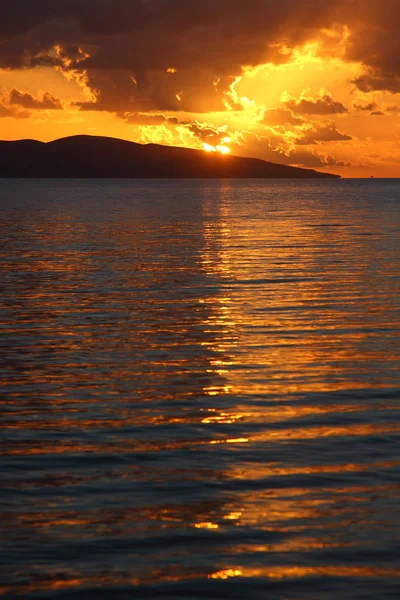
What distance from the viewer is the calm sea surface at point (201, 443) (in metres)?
10.6

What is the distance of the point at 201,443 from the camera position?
50.9ft

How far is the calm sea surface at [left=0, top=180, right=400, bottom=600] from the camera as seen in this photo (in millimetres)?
10562

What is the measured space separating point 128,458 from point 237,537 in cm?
367

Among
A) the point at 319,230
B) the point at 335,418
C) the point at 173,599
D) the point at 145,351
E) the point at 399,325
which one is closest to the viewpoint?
the point at 173,599

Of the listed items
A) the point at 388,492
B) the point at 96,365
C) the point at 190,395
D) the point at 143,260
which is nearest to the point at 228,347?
the point at 96,365

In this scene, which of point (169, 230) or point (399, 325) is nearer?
point (399, 325)

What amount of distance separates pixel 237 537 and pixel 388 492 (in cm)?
265

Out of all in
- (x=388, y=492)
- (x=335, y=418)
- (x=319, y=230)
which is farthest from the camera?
(x=319, y=230)

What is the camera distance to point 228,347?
78.7 ft

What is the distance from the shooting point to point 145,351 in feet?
77.3

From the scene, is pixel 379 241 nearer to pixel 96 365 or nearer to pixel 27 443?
pixel 96 365

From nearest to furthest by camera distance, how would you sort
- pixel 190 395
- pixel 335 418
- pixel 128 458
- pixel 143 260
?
pixel 128 458
pixel 335 418
pixel 190 395
pixel 143 260

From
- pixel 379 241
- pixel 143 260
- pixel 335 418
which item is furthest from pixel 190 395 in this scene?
pixel 379 241

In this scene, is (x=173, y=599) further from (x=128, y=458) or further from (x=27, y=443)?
(x=27, y=443)
